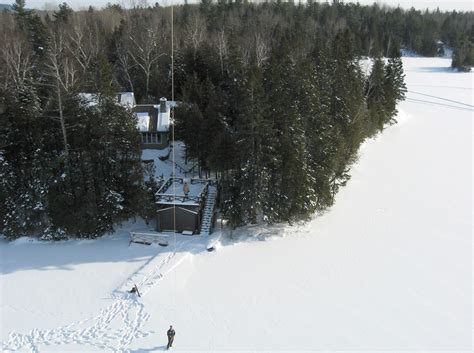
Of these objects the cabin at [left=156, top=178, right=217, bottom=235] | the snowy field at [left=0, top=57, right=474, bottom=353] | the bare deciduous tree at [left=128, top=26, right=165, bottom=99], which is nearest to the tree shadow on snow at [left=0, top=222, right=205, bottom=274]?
the snowy field at [left=0, top=57, right=474, bottom=353]

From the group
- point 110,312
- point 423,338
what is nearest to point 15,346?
point 110,312

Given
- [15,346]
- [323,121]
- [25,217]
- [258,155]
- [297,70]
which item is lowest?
[15,346]

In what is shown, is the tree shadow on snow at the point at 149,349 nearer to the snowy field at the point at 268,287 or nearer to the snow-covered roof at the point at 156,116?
the snowy field at the point at 268,287

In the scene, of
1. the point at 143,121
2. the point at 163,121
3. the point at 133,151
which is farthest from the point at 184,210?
the point at 143,121

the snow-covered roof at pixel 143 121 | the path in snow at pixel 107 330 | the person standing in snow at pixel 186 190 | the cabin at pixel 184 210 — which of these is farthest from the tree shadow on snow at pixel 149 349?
the snow-covered roof at pixel 143 121

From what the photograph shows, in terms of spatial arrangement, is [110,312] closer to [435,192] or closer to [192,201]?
[192,201]

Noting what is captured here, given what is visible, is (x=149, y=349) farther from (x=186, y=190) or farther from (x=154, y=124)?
(x=154, y=124)

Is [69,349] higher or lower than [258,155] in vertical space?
lower
